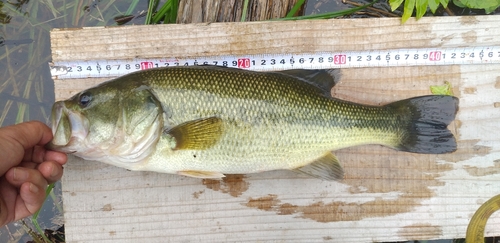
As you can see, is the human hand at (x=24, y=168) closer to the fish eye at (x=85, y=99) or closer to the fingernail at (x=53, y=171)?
the fingernail at (x=53, y=171)

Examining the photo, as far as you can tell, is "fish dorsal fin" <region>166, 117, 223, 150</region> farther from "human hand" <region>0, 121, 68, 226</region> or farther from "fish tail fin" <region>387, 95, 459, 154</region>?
"fish tail fin" <region>387, 95, 459, 154</region>

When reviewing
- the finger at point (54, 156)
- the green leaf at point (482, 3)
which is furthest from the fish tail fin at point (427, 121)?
the finger at point (54, 156)

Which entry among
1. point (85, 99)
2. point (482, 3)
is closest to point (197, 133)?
point (85, 99)

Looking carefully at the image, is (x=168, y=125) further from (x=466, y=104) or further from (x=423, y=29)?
(x=466, y=104)

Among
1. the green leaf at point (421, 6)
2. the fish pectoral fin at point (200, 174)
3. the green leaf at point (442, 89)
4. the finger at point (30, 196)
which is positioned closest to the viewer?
the finger at point (30, 196)

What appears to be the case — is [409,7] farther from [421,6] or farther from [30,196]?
[30,196]

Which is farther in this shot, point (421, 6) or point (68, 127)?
point (421, 6)

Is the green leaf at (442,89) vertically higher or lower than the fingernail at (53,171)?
higher

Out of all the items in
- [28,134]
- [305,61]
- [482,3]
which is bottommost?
[28,134]
